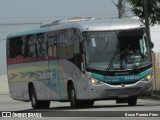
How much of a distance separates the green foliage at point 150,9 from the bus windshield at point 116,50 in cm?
2246

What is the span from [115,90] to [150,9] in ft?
79.4

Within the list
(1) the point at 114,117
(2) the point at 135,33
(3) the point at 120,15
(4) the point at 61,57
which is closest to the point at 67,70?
(4) the point at 61,57

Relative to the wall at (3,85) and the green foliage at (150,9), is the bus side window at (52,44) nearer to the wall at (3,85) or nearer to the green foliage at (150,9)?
the green foliage at (150,9)

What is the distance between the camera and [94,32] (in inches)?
1048

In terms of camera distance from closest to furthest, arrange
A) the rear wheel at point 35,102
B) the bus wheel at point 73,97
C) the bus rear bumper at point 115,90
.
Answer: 1. the bus rear bumper at point 115,90
2. the bus wheel at point 73,97
3. the rear wheel at point 35,102

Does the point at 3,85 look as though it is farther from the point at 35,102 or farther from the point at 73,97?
the point at 73,97

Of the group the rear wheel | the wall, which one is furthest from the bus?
the wall

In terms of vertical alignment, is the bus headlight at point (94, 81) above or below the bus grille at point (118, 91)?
above

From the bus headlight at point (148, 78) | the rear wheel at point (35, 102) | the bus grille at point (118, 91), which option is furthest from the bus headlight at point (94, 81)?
the rear wheel at point (35, 102)

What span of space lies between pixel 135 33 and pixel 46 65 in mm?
4347

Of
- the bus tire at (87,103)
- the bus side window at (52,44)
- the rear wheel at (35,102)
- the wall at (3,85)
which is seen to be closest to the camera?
the bus tire at (87,103)

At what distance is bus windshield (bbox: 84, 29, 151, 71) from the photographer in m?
26.3

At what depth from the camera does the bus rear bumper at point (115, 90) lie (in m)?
26.2

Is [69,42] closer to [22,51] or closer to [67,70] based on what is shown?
[67,70]
